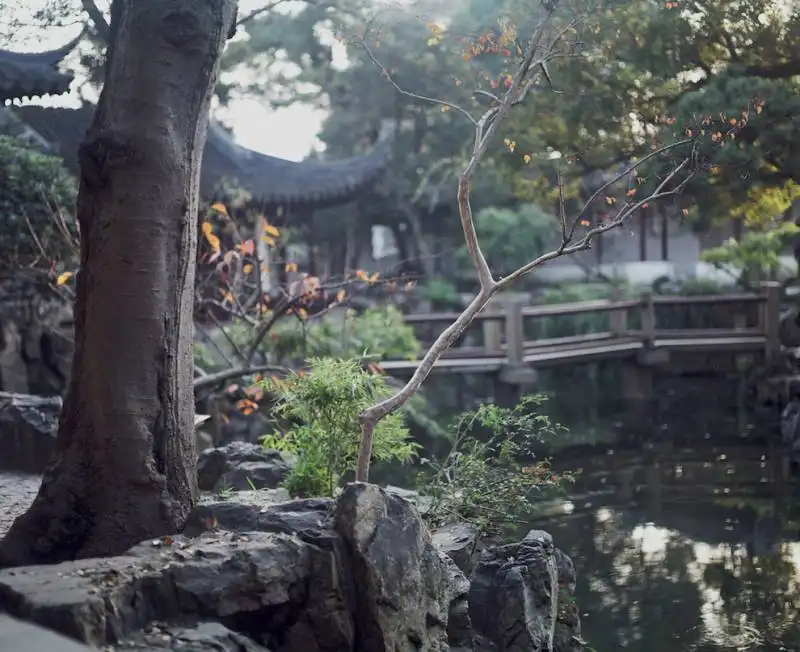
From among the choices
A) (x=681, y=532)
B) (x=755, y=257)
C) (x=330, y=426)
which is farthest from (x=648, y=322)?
(x=330, y=426)

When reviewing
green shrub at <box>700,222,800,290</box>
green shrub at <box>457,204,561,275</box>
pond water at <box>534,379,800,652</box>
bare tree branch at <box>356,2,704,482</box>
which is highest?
green shrub at <box>457,204,561,275</box>

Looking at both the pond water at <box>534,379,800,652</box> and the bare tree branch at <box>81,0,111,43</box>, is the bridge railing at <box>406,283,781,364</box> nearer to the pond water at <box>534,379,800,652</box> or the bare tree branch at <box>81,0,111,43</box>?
the pond water at <box>534,379,800,652</box>

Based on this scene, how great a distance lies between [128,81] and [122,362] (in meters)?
1.14

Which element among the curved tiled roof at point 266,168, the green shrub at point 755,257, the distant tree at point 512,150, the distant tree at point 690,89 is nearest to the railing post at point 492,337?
the distant tree at point 690,89

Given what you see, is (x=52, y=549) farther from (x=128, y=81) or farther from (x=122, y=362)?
(x=128, y=81)

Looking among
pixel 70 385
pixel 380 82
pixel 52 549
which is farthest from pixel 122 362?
pixel 380 82

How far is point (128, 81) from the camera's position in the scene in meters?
4.27

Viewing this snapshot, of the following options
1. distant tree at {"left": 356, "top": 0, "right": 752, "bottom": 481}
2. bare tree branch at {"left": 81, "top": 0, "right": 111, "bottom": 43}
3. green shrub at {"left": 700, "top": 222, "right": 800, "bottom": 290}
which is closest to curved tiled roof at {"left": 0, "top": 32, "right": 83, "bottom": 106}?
distant tree at {"left": 356, "top": 0, "right": 752, "bottom": 481}

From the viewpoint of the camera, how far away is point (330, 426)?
5273 millimetres

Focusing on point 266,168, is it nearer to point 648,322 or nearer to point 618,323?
point 618,323

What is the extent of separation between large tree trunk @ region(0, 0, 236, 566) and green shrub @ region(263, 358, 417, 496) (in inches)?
37.3

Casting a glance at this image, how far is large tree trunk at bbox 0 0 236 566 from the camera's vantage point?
413cm

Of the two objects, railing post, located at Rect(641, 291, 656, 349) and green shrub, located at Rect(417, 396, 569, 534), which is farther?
railing post, located at Rect(641, 291, 656, 349)

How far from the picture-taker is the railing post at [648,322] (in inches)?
558
